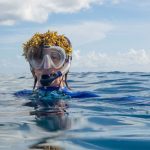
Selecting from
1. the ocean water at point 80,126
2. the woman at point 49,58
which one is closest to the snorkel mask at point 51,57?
the woman at point 49,58

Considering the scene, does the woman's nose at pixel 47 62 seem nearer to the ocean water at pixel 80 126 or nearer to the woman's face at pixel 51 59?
the woman's face at pixel 51 59

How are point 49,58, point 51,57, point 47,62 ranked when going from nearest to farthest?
point 47,62 → point 49,58 → point 51,57

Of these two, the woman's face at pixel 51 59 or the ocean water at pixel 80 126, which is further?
the woman's face at pixel 51 59

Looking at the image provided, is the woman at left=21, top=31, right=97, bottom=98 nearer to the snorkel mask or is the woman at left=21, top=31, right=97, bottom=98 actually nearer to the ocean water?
the snorkel mask

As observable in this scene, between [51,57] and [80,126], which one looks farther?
[51,57]

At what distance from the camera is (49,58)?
676 cm

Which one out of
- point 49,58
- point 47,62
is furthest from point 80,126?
point 49,58

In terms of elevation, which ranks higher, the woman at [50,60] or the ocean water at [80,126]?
the woman at [50,60]

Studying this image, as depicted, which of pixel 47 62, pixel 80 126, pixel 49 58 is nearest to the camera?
pixel 80 126

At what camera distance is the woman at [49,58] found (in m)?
6.66

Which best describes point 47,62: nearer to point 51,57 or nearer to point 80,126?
point 51,57

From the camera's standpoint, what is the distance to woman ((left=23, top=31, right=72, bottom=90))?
6.66 m

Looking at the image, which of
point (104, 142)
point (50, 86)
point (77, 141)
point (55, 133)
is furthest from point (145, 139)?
point (50, 86)

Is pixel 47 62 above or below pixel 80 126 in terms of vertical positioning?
above
